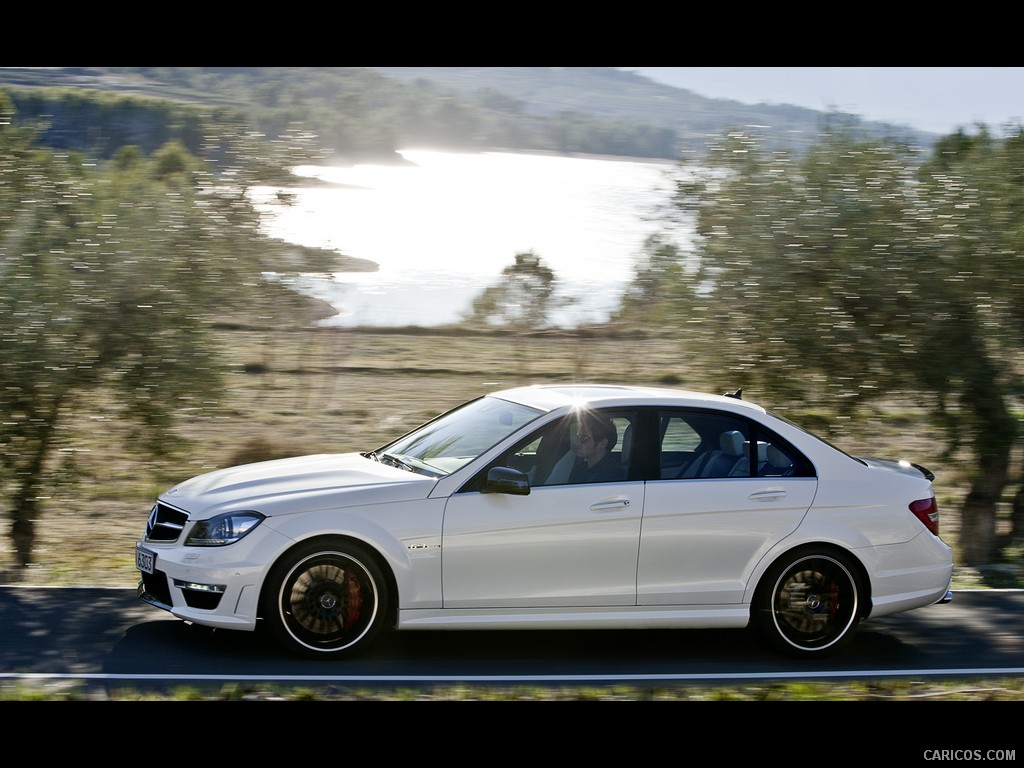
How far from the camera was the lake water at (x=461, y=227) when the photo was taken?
1319 centimetres

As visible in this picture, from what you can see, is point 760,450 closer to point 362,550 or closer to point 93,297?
point 362,550

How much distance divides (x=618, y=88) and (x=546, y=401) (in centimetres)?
1565

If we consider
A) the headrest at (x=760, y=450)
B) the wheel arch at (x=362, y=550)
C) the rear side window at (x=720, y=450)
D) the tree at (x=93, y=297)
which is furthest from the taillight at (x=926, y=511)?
the tree at (x=93, y=297)

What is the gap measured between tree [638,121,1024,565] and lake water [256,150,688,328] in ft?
3.63

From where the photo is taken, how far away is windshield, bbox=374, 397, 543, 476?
282 inches

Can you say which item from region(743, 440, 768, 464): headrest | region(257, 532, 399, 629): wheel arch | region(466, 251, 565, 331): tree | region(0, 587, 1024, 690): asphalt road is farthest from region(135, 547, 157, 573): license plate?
region(466, 251, 565, 331): tree

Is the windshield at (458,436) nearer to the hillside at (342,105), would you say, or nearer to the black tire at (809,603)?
the black tire at (809,603)

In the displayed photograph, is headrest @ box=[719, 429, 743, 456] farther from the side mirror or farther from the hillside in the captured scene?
the hillside

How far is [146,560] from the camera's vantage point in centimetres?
696

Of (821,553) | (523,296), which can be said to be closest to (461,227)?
(523,296)

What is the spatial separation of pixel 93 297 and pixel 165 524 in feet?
15.0

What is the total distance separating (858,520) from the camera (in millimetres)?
7195

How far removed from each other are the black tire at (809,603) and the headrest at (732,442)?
702 millimetres

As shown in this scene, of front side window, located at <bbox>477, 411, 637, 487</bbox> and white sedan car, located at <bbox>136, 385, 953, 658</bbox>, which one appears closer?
white sedan car, located at <bbox>136, 385, 953, 658</bbox>
